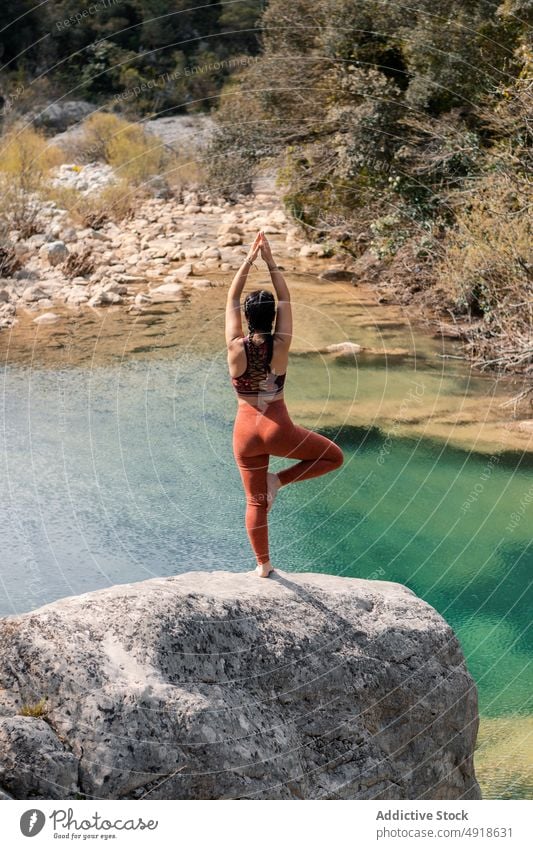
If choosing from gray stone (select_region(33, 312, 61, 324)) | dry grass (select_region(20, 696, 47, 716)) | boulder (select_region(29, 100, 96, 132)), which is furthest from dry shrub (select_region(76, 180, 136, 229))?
dry grass (select_region(20, 696, 47, 716))

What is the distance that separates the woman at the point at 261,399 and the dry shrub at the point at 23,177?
17042mm

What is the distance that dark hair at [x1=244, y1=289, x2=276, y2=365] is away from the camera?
507cm

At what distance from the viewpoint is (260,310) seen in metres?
5.10

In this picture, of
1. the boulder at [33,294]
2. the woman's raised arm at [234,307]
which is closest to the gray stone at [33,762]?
the woman's raised arm at [234,307]

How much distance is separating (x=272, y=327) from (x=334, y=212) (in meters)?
15.2

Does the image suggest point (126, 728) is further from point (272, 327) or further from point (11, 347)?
point (11, 347)

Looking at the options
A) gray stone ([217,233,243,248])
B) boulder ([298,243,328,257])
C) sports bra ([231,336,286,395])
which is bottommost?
boulder ([298,243,328,257])

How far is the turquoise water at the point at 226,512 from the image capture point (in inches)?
364

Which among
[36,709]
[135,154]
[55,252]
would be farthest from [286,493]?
[135,154]

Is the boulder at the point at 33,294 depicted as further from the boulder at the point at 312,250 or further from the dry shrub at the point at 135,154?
the dry shrub at the point at 135,154

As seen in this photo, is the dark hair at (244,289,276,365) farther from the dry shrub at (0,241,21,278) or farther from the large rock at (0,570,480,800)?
the dry shrub at (0,241,21,278)

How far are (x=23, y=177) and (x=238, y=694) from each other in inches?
787

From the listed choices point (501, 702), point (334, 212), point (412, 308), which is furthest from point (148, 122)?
point (501, 702)

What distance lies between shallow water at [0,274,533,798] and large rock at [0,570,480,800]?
208 cm
